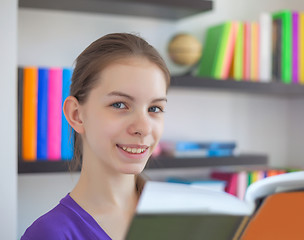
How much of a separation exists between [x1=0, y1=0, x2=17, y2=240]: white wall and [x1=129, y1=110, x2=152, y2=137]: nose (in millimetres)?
827

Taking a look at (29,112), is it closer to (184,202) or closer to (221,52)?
(221,52)

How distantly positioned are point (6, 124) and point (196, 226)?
3.54 feet

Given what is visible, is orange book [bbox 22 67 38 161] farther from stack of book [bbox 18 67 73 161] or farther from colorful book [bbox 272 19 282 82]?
colorful book [bbox 272 19 282 82]

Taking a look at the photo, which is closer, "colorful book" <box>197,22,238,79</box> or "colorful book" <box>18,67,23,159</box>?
"colorful book" <box>18,67,23,159</box>

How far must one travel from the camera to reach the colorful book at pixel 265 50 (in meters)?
2.07

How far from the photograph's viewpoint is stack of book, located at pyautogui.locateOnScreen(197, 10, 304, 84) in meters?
2.01

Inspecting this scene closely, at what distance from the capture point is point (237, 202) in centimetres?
60

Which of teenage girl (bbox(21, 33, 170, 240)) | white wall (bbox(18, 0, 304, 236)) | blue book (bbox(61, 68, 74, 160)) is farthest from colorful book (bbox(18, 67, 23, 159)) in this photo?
teenage girl (bbox(21, 33, 170, 240))

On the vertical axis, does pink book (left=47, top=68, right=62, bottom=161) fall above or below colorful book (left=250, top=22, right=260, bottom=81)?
below

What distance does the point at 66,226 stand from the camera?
2.66ft

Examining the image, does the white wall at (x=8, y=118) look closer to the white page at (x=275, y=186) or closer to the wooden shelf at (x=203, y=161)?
the wooden shelf at (x=203, y=161)

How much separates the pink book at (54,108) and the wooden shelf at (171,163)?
38 mm

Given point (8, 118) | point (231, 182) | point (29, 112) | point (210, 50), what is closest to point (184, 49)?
point (210, 50)

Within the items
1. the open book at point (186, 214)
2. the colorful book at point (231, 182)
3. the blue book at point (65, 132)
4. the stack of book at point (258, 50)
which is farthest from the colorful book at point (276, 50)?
the open book at point (186, 214)
